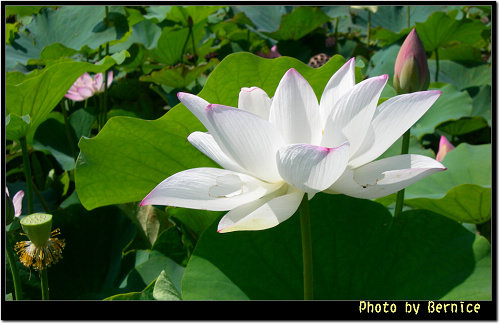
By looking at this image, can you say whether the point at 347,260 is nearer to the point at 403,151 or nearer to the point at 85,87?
the point at 403,151

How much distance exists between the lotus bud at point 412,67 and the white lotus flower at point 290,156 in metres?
0.28

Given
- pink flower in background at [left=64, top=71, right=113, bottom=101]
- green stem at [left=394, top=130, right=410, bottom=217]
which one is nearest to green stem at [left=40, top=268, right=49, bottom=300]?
green stem at [left=394, top=130, right=410, bottom=217]

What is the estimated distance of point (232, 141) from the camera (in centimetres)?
48

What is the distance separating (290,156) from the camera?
0.45m

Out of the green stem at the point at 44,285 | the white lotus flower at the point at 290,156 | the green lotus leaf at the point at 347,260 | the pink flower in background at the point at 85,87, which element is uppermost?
the white lotus flower at the point at 290,156

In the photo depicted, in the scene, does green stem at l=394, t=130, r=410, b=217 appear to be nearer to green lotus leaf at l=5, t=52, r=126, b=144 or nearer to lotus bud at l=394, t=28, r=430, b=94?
lotus bud at l=394, t=28, r=430, b=94

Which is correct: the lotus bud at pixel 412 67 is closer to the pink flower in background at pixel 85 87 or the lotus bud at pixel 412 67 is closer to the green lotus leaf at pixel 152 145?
the green lotus leaf at pixel 152 145

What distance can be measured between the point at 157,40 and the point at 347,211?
1.36 m

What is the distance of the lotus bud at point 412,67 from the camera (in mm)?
748

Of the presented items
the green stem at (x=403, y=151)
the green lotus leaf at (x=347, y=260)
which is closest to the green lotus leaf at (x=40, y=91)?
the green lotus leaf at (x=347, y=260)

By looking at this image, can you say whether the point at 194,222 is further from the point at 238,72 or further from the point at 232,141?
the point at 232,141

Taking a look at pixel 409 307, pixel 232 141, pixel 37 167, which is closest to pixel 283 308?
pixel 409 307

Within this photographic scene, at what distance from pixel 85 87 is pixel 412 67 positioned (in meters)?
1.24

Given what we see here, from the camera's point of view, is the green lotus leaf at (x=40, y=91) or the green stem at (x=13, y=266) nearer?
the green stem at (x=13, y=266)
